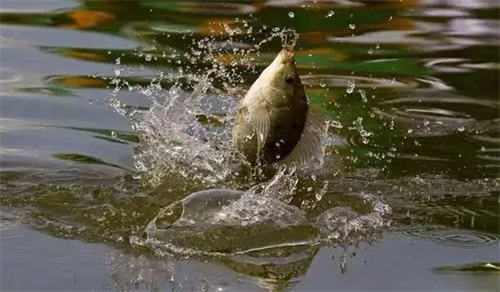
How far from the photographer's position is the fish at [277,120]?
4.62 metres

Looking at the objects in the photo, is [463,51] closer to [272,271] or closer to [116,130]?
[116,130]

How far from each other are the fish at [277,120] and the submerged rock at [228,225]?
0.26 m

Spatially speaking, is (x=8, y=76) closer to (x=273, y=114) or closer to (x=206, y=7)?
(x=206, y=7)

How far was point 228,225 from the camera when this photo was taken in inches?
177

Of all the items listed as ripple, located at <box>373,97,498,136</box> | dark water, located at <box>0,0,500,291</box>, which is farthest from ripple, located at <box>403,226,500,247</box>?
ripple, located at <box>373,97,498,136</box>

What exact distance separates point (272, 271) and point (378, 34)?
448 cm

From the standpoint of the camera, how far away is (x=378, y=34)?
8406 millimetres

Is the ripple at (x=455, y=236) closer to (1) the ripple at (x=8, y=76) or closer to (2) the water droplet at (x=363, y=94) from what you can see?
(2) the water droplet at (x=363, y=94)

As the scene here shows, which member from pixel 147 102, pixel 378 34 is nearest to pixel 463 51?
pixel 378 34

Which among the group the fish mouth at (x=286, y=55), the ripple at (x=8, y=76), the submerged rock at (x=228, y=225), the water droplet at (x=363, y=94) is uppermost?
the fish mouth at (x=286, y=55)

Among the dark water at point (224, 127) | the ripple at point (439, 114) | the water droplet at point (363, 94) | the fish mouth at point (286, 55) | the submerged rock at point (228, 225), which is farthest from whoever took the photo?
the water droplet at point (363, 94)

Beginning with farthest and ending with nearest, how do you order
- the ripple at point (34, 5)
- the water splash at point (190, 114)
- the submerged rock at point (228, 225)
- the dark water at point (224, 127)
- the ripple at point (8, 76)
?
the ripple at point (34, 5)
the ripple at point (8, 76)
the water splash at point (190, 114)
the submerged rock at point (228, 225)
the dark water at point (224, 127)

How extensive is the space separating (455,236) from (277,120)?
0.82m

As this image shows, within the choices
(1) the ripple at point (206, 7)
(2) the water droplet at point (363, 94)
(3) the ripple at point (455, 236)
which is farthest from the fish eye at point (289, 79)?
(1) the ripple at point (206, 7)
